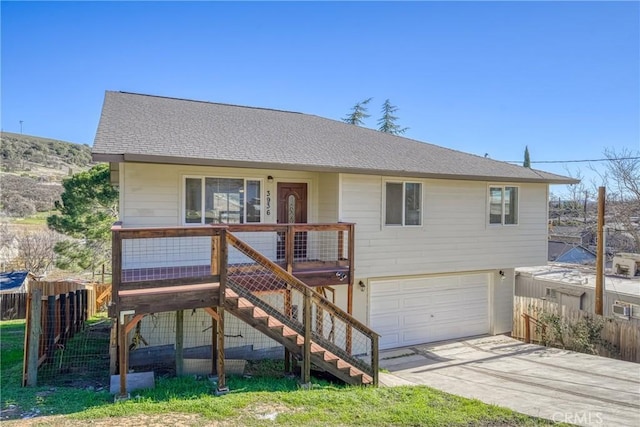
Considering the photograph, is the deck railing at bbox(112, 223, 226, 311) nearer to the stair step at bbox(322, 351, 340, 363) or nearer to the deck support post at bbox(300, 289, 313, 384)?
the deck support post at bbox(300, 289, 313, 384)

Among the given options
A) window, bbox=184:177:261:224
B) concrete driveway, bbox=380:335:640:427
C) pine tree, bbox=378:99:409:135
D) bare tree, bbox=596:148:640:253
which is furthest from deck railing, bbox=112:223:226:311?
pine tree, bbox=378:99:409:135

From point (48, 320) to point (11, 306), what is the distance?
8315 mm

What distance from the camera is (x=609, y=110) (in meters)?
23.3

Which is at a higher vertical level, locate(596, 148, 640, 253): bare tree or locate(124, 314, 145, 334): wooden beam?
locate(596, 148, 640, 253): bare tree

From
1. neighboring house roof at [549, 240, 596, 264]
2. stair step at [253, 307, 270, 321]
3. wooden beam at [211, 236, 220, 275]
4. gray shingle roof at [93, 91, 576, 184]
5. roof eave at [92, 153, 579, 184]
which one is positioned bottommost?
neighboring house roof at [549, 240, 596, 264]

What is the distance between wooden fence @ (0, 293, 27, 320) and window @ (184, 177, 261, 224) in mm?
10369

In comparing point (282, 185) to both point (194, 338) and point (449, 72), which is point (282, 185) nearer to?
point (194, 338)

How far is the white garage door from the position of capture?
1065 centimetres

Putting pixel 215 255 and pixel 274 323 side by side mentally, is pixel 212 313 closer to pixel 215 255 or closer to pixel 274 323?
pixel 215 255

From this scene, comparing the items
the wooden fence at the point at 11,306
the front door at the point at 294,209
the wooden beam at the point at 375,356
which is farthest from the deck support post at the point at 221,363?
the wooden fence at the point at 11,306

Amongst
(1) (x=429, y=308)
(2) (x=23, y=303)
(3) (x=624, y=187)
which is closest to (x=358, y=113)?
(3) (x=624, y=187)

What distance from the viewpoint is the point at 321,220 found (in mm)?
9961

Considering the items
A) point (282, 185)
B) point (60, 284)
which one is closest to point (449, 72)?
point (282, 185)

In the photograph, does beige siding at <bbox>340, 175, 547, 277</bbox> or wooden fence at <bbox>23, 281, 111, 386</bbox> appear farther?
beige siding at <bbox>340, 175, 547, 277</bbox>
